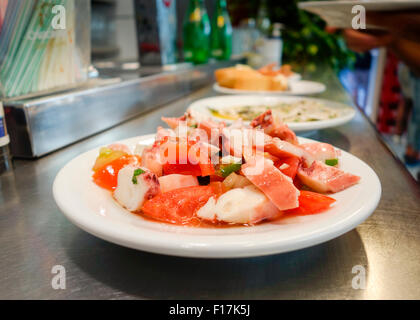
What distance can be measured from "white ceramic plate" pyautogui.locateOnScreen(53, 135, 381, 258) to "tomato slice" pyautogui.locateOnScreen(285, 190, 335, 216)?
0.02 meters

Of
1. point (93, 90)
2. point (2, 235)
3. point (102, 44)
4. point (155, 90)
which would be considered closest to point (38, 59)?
point (93, 90)

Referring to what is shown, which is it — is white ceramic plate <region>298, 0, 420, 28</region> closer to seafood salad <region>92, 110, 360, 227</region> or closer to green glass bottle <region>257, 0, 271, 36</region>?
seafood salad <region>92, 110, 360, 227</region>

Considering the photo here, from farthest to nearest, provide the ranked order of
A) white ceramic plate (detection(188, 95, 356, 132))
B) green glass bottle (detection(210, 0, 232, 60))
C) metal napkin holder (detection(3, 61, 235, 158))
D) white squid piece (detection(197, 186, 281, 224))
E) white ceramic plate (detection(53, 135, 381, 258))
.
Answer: green glass bottle (detection(210, 0, 232, 60)), white ceramic plate (detection(188, 95, 356, 132)), metal napkin holder (detection(3, 61, 235, 158)), white squid piece (detection(197, 186, 281, 224)), white ceramic plate (detection(53, 135, 381, 258))

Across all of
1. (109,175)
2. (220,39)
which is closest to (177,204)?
(109,175)

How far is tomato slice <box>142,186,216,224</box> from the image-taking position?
555 mm

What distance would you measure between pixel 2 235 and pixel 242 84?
1462 millimetres

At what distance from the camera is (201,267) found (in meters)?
0.51

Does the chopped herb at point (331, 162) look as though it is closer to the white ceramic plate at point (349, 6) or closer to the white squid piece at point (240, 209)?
the white squid piece at point (240, 209)

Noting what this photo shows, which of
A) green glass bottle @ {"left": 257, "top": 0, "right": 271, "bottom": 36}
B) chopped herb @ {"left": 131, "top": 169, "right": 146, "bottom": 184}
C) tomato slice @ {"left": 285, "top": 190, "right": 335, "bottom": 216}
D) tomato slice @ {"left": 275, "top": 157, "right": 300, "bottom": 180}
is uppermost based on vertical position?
green glass bottle @ {"left": 257, "top": 0, "right": 271, "bottom": 36}

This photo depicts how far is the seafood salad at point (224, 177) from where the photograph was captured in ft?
1.78

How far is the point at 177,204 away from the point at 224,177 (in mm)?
111

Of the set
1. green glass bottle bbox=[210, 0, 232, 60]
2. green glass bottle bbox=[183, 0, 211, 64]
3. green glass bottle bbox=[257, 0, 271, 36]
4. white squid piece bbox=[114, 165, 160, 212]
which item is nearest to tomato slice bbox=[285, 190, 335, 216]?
white squid piece bbox=[114, 165, 160, 212]

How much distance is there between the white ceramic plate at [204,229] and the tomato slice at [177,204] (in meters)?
0.02

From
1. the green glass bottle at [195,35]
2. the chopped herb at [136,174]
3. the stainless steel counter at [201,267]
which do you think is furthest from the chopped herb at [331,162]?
the green glass bottle at [195,35]
